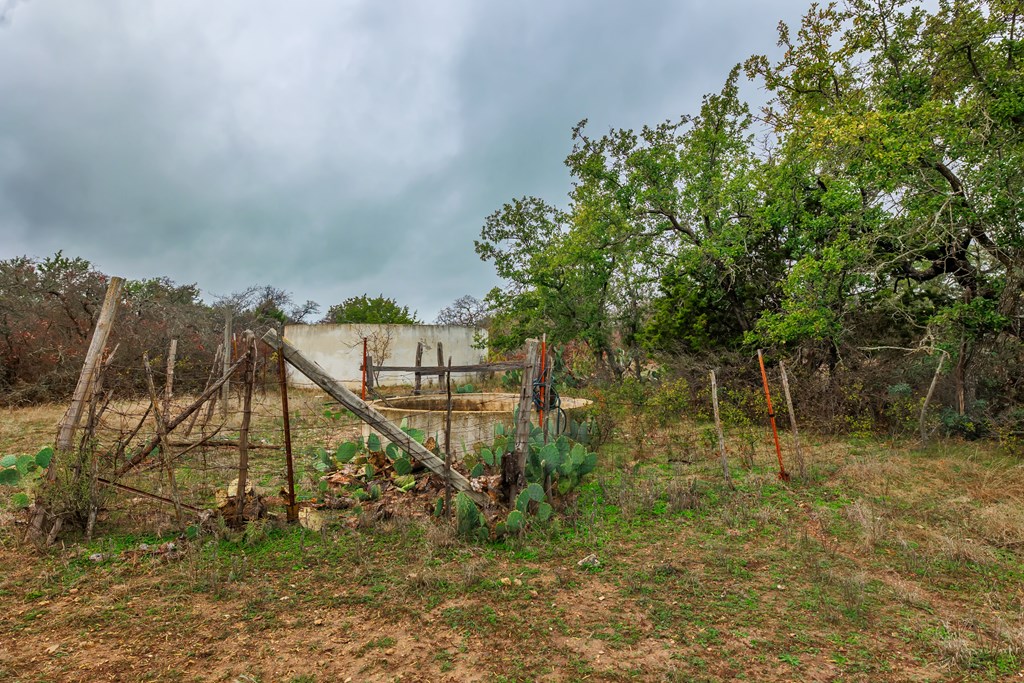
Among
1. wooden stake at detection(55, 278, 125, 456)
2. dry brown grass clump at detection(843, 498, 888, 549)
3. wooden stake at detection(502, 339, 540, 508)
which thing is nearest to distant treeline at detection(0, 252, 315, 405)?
wooden stake at detection(55, 278, 125, 456)

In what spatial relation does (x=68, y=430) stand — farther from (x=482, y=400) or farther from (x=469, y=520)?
(x=482, y=400)

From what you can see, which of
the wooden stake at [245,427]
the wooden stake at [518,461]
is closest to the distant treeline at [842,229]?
the wooden stake at [518,461]

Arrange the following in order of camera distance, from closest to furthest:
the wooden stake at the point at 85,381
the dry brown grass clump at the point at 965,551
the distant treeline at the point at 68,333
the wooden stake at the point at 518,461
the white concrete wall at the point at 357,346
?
the dry brown grass clump at the point at 965,551, the wooden stake at the point at 85,381, the wooden stake at the point at 518,461, the distant treeline at the point at 68,333, the white concrete wall at the point at 357,346

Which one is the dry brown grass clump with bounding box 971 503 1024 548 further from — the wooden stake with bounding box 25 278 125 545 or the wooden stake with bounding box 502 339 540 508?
the wooden stake with bounding box 25 278 125 545

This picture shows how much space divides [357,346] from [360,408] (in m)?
16.5

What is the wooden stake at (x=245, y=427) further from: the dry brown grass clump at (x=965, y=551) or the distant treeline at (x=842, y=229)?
the distant treeline at (x=842, y=229)

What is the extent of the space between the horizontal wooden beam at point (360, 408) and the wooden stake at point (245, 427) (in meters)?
0.23

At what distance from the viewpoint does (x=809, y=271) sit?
995cm

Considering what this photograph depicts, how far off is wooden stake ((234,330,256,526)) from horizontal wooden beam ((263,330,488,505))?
23 cm

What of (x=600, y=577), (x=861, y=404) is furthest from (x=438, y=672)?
(x=861, y=404)

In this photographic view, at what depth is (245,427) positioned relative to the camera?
508 cm

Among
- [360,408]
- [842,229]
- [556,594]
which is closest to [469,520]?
[556,594]

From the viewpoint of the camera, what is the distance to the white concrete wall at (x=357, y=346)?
2106 cm

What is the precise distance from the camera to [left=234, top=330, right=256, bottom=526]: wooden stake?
194 inches
